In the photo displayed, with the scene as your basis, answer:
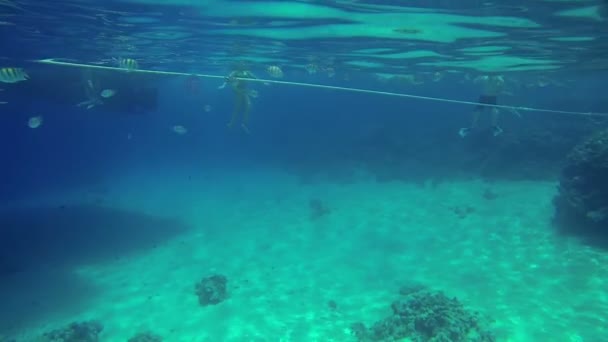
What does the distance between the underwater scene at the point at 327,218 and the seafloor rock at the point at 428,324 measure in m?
0.05

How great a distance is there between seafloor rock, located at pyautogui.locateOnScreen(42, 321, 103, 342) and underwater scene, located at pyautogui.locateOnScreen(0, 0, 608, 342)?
0.15ft

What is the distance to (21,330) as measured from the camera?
11242 mm

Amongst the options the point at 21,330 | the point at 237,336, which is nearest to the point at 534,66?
the point at 237,336

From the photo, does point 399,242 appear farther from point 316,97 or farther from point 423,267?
point 316,97

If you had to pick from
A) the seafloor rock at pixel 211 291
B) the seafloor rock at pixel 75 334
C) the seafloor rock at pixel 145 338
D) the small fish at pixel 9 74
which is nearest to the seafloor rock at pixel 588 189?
the seafloor rock at pixel 211 291

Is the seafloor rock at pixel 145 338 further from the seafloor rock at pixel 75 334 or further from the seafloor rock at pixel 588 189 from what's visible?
the seafloor rock at pixel 588 189

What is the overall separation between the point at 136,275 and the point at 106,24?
10.9 meters

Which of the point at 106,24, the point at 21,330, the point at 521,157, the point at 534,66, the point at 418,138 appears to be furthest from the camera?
the point at 418,138

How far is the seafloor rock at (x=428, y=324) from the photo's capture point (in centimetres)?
857

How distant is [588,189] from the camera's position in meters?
14.0

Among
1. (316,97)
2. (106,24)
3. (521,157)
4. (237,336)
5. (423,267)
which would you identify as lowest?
(237,336)

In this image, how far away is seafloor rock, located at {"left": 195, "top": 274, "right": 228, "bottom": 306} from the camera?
1183 centimetres

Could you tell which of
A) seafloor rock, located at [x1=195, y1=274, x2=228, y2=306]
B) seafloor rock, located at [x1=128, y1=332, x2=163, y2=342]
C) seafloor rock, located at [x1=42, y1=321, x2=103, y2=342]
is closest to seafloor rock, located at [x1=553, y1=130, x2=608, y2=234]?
seafloor rock, located at [x1=195, y1=274, x2=228, y2=306]

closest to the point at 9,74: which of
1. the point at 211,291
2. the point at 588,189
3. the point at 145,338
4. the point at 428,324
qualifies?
the point at 145,338
